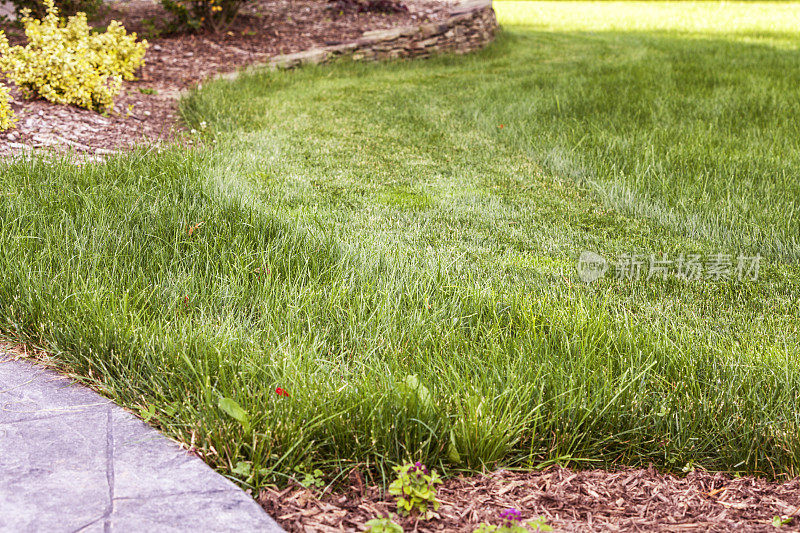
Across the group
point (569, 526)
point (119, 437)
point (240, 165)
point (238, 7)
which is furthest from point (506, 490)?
point (238, 7)

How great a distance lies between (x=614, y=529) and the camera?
169 cm

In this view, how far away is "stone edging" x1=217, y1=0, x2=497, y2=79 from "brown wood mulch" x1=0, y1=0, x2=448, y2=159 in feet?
0.98

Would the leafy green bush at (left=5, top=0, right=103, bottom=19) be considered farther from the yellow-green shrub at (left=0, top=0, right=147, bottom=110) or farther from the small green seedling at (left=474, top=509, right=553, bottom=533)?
the small green seedling at (left=474, top=509, right=553, bottom=533)

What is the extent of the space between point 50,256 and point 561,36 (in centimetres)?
1078

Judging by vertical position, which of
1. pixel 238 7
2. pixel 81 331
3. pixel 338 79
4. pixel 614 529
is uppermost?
pixel 238 7

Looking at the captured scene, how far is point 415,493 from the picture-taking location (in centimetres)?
170

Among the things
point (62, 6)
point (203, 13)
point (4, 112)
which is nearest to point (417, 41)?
point (203, 13)

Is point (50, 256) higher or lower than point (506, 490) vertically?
higher

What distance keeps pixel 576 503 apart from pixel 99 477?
1251mm

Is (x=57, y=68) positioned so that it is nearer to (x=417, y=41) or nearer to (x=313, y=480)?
(x=313, y=480)

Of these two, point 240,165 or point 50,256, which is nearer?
point 50,256

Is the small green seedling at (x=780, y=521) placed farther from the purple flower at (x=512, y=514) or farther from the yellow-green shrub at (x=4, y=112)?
the yellow-green shrub at (x=4, y=112)

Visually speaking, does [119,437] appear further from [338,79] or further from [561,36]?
[561,36]

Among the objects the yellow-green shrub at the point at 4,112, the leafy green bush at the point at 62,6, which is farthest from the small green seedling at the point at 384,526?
the leafy green bush at the point at 62,6
